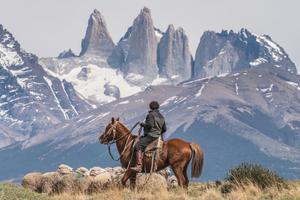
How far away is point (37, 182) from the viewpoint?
35562 millimetres

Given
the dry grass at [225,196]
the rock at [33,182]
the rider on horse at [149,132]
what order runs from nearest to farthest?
1. the dry grass at [225,196]
2. the rider on horse at [149,132]
3. the rock at [33,182]

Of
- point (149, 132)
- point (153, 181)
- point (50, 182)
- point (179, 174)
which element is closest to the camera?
point (179, 174)

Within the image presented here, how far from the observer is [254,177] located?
2834 centimetres

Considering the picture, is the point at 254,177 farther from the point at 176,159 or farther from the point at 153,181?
the point at 153,181

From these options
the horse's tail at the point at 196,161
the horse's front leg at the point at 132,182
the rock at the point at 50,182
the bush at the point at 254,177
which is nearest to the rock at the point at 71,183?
the rock at the point at 50,182

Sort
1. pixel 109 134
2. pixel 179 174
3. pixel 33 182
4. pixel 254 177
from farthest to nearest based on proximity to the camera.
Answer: pixel 33 182 < pixel 109 134 < pixel 254 177 < pixel 179 174

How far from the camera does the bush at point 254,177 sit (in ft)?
90.7

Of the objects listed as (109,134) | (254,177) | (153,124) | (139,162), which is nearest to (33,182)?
(109,134)

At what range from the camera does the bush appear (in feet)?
90.7

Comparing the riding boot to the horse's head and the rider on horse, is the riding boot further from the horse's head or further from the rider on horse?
the horse's head

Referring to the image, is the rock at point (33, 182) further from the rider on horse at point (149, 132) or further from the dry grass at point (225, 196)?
the dry grass at point (225, 196)

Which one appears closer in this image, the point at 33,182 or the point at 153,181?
the point at 153,181

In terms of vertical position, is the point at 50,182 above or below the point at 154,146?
below

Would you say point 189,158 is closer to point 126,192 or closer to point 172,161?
point 172,161
